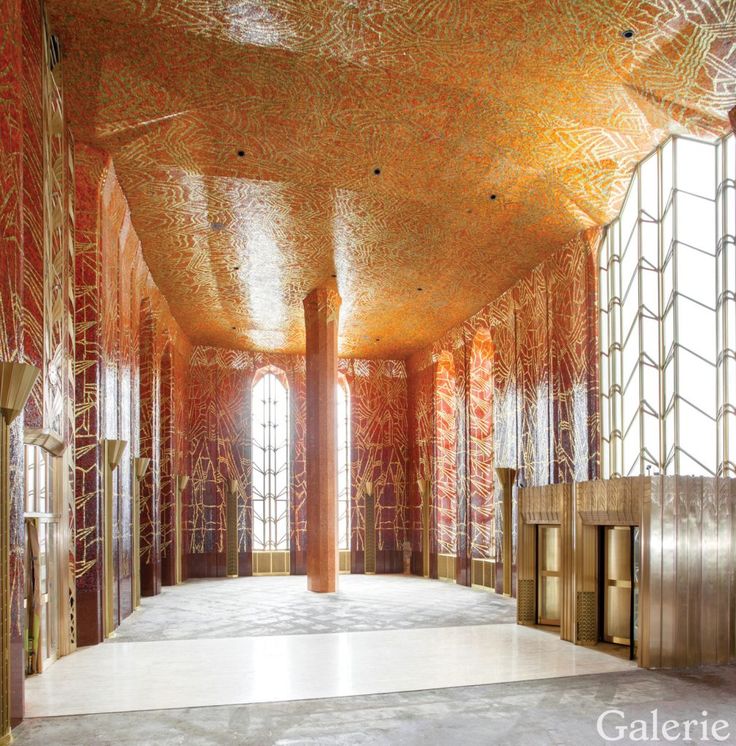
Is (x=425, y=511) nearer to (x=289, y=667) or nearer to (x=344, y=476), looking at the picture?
(x=344, y=476)

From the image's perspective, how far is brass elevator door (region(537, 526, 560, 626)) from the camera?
9938mm

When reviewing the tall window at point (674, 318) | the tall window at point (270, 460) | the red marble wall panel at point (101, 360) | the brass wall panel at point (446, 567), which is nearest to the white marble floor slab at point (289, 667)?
the red marble wall panel at point (101, 360)

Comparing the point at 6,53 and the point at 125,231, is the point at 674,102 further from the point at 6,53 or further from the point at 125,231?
the point at 125,231

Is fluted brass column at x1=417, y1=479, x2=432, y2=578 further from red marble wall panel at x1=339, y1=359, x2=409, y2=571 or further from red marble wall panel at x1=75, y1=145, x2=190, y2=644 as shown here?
red marble wall panel at x1=75, y1=145, x2=190, y2=644

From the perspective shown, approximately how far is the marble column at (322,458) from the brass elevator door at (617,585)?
252 inches

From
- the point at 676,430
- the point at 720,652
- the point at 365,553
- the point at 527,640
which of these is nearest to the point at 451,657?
the point at 527,640

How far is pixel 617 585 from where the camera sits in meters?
8.48

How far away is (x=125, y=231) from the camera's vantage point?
1126 centimetres

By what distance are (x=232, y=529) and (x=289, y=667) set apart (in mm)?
12278

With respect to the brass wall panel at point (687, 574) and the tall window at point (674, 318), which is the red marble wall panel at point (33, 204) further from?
the tall window at point (674, 318)

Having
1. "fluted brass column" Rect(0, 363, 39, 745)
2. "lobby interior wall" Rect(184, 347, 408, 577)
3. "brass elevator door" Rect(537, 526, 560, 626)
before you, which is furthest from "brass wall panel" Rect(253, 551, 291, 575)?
"fluted brass column" Rect(0, 363, 39, 745)

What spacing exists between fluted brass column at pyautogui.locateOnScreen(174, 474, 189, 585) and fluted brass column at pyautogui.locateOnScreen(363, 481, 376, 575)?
16.2 feet

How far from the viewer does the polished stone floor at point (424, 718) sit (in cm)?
522

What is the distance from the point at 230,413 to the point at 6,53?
14.6 m
